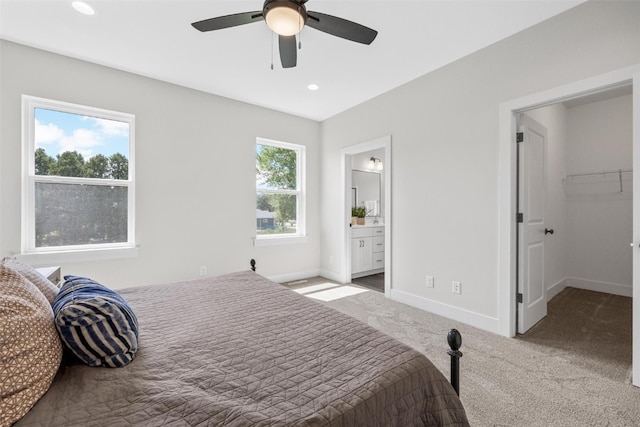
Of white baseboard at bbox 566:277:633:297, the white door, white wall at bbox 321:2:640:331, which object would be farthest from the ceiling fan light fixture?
white baseboard at bbox 566:277:633:297

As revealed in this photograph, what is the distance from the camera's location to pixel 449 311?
3004 mm

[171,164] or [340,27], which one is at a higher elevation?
[340,27]

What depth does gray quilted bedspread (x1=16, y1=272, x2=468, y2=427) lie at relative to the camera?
775 mm

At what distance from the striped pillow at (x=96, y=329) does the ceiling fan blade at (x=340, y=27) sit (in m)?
1.79

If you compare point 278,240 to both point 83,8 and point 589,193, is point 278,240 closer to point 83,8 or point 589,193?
point 83,8

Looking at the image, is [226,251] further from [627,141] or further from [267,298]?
[627,141]

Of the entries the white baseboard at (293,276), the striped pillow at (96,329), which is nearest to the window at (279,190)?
the white baseboard at (293,276)

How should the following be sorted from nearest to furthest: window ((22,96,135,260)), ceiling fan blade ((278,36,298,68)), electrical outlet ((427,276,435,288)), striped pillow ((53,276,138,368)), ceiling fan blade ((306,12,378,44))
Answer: striped pillow ((53,276,138,368)) → ceiling fan blade ((306,12,378,44)) → ceiling fan blade ((278,36,298,68)) → window ((22,96,135,260)) → electrical outlet ((427,276,435,288))

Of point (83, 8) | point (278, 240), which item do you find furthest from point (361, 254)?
point (83, 8)

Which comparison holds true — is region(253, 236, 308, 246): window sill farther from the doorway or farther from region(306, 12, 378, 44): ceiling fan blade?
the doorway

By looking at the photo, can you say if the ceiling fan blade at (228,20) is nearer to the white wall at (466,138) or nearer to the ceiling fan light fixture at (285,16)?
the ceiling fan light fixture at (285,16)

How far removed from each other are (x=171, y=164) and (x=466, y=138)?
3.38m

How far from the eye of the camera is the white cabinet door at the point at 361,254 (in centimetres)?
462

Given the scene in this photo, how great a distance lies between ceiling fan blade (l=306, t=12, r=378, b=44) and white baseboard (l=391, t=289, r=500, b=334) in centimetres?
266
